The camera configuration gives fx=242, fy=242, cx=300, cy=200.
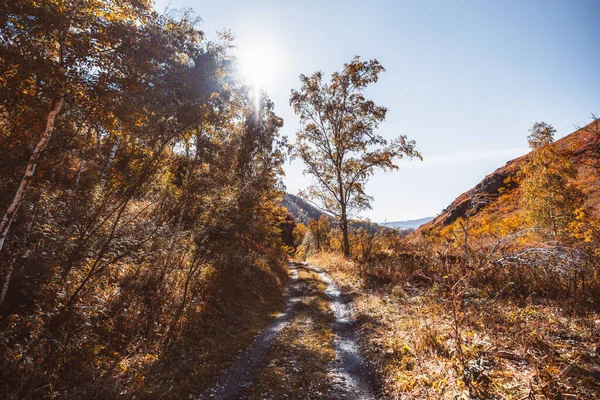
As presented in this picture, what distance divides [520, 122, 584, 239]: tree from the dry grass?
44.0 feet

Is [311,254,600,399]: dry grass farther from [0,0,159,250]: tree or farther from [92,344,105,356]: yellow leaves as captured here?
[0,0,159,250]: tree

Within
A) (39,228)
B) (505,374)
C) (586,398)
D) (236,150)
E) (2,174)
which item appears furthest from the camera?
(236,150)

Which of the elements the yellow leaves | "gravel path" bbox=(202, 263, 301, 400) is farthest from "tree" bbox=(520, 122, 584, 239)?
the yellow leaves

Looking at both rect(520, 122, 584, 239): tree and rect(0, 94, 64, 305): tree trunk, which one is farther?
rect(520, 122, 584, 239): tree

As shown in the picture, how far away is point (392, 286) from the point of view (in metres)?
13.0

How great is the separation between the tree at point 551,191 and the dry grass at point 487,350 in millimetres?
13402

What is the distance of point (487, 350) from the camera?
5.29 meters

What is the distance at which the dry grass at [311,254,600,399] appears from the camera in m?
4.24

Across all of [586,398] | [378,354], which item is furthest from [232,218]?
[586,398]

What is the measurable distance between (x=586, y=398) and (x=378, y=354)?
4261 mm

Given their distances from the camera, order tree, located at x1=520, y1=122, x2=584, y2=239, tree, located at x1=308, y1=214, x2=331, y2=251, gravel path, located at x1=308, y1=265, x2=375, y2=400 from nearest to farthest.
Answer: gravel path, located at x1=308, y1=265, x2=375, y2=400
tree, located at x1=520, y1=122, x2=584, y2=239
tree, located at x1=308, y1=214, x2=331, y2=251

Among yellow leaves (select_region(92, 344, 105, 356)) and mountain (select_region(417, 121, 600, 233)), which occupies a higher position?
mountain (select_region(417, 121, 600, 233))

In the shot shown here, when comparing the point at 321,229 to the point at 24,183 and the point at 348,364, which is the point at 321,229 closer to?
the point at 348,364

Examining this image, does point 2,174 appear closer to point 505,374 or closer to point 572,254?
point 505,374
